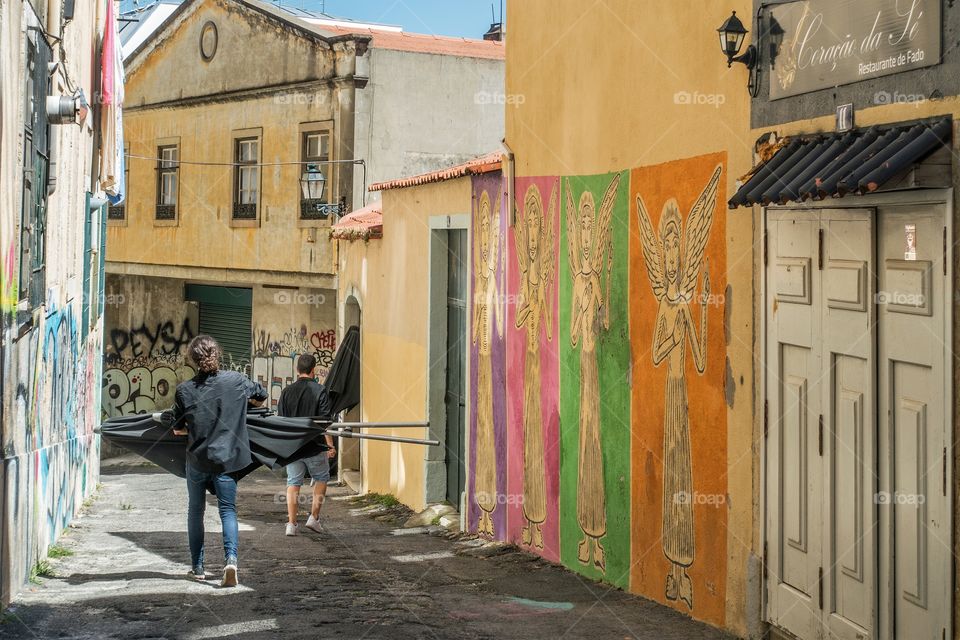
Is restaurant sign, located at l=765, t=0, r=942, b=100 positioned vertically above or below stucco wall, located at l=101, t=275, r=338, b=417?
above

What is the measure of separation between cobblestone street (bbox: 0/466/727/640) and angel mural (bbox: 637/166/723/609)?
435 millimetres

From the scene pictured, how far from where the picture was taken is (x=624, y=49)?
28.5ft

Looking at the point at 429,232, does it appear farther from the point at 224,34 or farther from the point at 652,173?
the point at 224,34

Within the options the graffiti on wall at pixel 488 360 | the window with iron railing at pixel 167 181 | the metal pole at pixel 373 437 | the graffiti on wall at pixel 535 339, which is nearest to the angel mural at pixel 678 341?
the graffiti on wall at pixel 535 339

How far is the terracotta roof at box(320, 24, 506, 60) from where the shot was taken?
2303cm

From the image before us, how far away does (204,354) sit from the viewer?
25.8 feet

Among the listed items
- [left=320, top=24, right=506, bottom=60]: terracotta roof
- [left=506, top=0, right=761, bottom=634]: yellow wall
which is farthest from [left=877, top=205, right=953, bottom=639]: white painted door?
[left=320, top=24, right=506, bottom=60]: terracotta roof

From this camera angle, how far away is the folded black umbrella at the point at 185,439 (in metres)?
8.41

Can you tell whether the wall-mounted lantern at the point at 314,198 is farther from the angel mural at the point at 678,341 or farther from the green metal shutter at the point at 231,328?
the angel mural at the point at 678,341

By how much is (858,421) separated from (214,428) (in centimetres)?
408

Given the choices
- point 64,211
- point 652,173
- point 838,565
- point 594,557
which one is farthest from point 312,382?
point 838,565

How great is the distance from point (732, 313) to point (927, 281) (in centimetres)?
191

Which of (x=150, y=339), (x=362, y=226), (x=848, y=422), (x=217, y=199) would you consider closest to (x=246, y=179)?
(x=217, y=199)

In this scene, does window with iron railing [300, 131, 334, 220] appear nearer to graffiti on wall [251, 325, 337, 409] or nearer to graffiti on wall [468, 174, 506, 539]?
graffiti on wall [251, 325, 337, 409]
